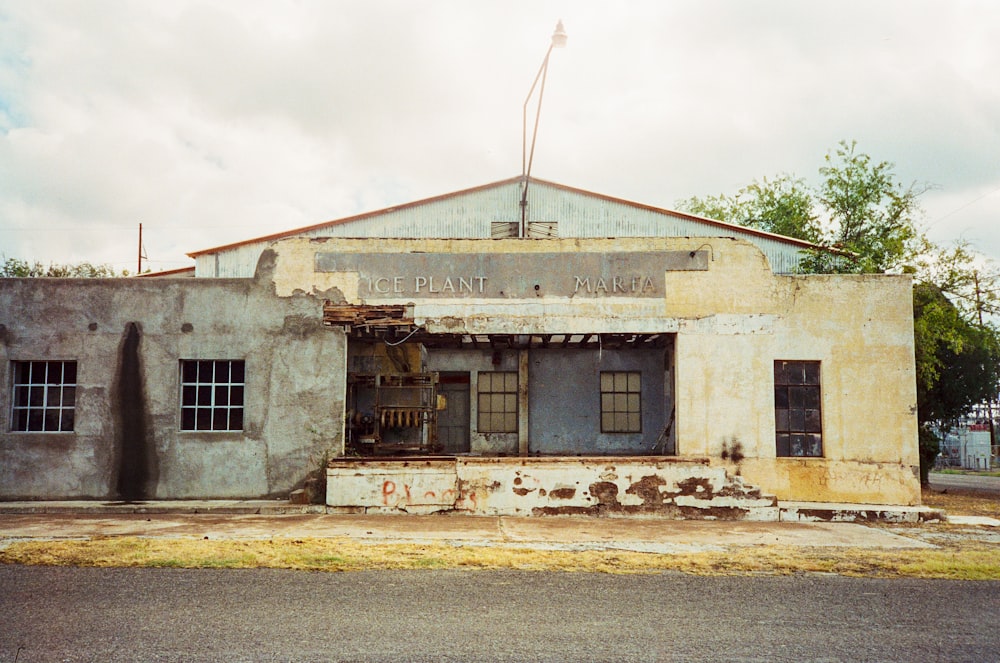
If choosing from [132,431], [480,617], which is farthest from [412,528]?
[132,431]

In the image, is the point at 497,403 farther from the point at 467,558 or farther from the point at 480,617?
the point at 480,617

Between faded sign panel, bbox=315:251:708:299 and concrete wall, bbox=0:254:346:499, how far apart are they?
1128mm

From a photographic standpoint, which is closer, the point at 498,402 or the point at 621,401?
the point at 621,401

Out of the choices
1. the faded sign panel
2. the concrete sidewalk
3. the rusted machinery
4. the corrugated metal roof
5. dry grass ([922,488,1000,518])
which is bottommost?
dry grass ([922,488,1000,518])

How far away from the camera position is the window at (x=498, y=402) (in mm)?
16922

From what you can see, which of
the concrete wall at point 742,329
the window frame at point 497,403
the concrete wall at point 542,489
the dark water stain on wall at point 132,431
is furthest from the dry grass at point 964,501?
the dark water stain on wall at point 132,431

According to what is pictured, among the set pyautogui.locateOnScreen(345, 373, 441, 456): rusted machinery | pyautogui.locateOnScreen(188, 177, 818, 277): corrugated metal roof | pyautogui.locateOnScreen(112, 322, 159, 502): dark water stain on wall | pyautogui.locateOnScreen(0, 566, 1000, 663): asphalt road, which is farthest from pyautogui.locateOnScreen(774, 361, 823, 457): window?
pyautogui.locateOnScreen(112, 322, 159, 502): dark water stain on wall

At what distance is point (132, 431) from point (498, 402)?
24.1 ft

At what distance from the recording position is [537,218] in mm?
22875

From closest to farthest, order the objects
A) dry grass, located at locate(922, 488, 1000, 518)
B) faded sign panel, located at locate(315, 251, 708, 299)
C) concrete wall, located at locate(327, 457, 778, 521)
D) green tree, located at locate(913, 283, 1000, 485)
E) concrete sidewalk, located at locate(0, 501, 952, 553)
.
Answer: concrete sidewalk, located at locate(0, 501, 952, 553), concrete wall, located at locate(327, 457, 778, 521), faded sign panel, located at locate(315, 251, 708, 299), dry grass, located at locate(922, 488, 1000, 518), green tree, located at locate(913, 283, 1000, 485)

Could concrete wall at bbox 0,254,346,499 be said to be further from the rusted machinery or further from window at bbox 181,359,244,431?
the rusted machinery

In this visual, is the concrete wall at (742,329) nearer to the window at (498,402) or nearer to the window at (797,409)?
the window at (797,409)

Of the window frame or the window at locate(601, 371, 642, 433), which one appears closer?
the window at locate(601, 371, 642, 433)

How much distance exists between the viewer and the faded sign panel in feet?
43.0
